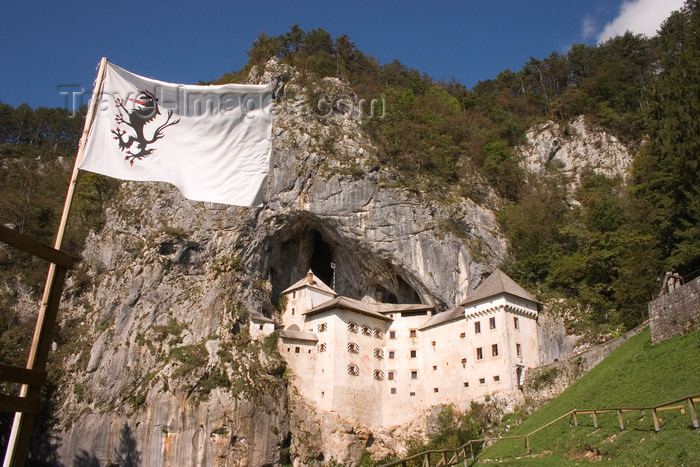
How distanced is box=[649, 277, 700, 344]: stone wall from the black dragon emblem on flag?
884 inches

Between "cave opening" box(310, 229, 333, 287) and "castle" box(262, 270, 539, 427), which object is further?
"cave opening" box(310, 229, 333, 287)

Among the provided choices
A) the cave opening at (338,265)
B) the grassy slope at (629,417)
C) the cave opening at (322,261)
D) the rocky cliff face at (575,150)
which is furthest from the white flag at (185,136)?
the rocky cliff face at (575,150)

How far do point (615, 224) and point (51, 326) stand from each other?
146 ft

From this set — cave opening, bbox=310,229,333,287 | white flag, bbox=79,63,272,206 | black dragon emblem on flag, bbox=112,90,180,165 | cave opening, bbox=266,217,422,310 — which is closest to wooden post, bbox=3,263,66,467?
white flag, bbox=79,63,272,206

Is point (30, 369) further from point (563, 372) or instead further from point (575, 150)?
point (575, 150)

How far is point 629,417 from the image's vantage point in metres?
18.7

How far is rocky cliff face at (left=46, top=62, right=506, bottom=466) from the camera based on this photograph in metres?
39.5

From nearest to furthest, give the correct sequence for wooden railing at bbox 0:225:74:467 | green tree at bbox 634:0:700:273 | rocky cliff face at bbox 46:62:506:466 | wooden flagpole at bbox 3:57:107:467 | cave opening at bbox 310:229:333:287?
wooden railing at bbox 0:225:74:467 → wooden flagpole at bbox 3:57:107:467 → green tree at bbox 634:0:700:273 → rocky cliff face at bbox 46:62:506:466 → cave opening at bbox 310:229:333:287

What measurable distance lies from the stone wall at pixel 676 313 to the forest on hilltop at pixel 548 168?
28.5ft

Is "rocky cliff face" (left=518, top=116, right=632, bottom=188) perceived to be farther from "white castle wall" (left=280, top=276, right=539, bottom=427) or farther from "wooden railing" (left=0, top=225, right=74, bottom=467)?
"wooden railing" (left=0, top=225, right=74, bottom=467)

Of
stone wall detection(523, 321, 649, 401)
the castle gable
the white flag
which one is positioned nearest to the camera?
the white flag

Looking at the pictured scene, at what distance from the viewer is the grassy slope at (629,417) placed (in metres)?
15.2

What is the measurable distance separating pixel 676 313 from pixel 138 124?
23.6 m

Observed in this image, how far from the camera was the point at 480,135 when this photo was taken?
202ft
